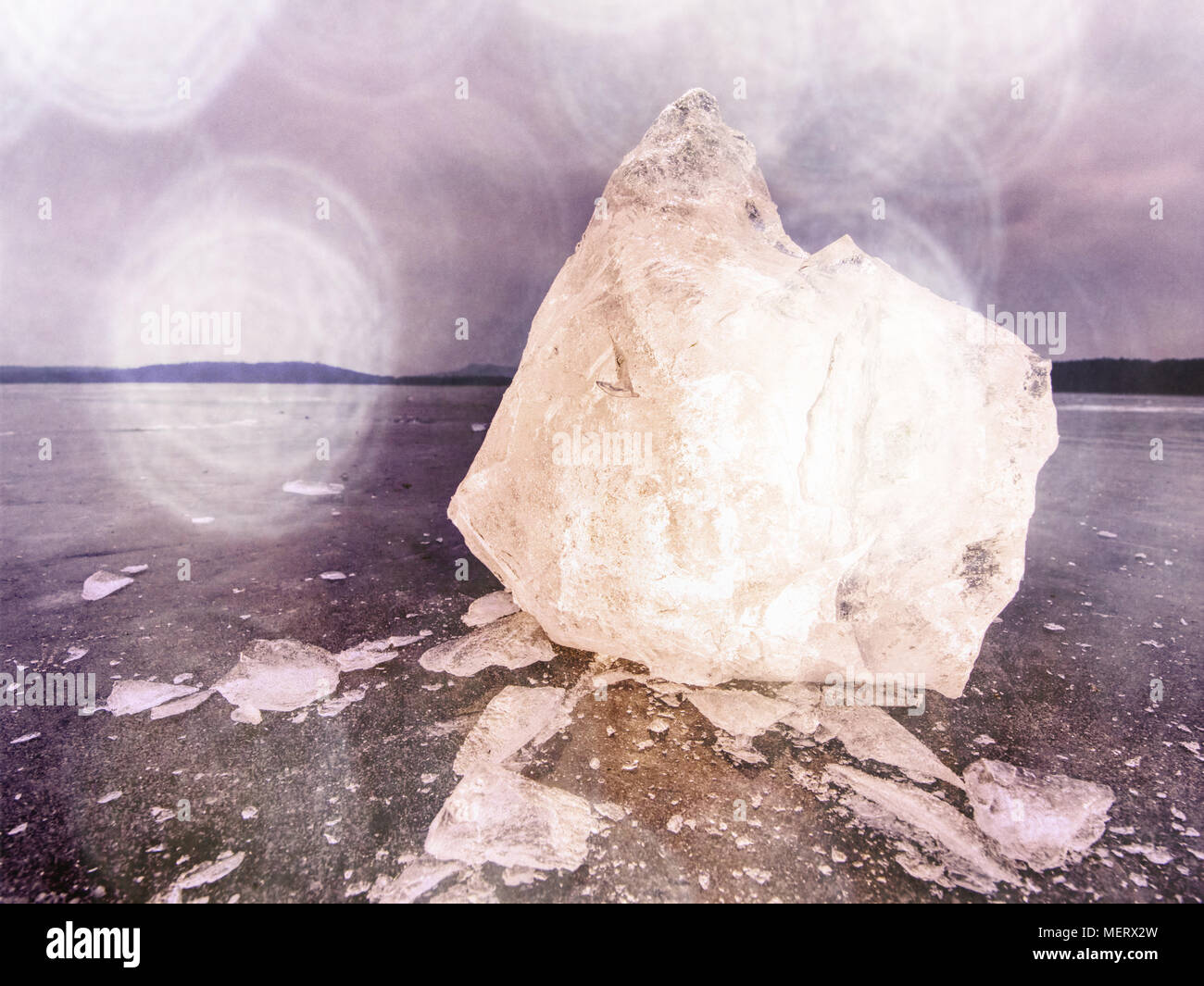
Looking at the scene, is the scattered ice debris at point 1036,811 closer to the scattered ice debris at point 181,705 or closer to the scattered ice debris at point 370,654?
the scattered ice debris at point 370,654

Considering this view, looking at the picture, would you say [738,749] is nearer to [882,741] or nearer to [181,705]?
[882,741]

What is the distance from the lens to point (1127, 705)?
2600mm

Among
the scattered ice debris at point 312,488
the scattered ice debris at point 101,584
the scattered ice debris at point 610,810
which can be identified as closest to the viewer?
the scattered ice debris at point 610,810

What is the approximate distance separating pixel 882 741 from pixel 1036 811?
52 centimetres

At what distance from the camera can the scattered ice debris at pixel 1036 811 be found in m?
1.82

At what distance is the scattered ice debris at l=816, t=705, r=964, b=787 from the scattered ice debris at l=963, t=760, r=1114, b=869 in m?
0.12

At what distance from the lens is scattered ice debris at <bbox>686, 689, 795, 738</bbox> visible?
2.38 meters

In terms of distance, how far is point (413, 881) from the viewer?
64.9 inches

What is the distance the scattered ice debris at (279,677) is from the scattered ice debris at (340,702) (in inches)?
2.7

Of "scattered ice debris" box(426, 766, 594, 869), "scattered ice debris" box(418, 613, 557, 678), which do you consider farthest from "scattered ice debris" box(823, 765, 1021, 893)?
"scattered ice debris" box(418, 613, 557, 678)

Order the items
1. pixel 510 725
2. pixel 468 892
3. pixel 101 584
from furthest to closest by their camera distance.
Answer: pixel 101 584, pixel 510 725, pixel 468 892

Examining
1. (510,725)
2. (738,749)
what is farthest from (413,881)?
(738,749)

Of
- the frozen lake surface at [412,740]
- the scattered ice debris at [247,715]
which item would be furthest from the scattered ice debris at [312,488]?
the scattered ice debris at [247,715]
